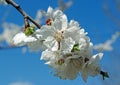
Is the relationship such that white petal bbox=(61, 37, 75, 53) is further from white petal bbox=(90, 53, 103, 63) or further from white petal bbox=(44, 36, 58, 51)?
white petal bbox=(90, 53, 103, 63)

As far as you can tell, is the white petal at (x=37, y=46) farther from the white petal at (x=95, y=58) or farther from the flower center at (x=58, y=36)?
the white petal at (x=95, y=58)

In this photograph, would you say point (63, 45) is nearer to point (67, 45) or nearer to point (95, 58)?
point (67, 45)

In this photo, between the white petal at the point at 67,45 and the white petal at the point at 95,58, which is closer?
the white petal at the point at 67,45

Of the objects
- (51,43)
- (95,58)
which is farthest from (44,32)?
(95,58)

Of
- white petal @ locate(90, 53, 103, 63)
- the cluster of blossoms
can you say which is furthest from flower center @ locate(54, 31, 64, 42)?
white petal @ locate(90, 53, 103, 63)

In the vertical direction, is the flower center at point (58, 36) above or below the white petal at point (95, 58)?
above

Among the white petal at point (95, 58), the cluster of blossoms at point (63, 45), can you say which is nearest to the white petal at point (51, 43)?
the cluster of blossoms at point (63, 45)

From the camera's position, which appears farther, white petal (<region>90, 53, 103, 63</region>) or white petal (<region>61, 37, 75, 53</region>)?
white petal (<region>90, 53, 103, 63</region>)

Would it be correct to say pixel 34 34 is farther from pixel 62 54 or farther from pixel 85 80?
pixel 85 80
